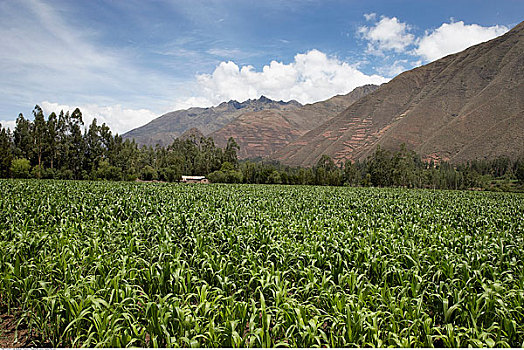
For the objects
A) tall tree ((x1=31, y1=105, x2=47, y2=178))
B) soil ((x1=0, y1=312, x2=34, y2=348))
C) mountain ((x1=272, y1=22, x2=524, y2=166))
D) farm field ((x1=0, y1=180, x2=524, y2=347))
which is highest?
mountain ((x1=272, y1=22, x2=524, y2=166))

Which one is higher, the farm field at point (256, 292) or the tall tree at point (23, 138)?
the tall tree at point (23, 138)

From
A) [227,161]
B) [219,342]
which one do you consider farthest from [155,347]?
[227,161]

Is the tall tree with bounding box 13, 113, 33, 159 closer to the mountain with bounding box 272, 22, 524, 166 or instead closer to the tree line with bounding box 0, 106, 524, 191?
the tree line with bounding box 0, 106, 524, 191

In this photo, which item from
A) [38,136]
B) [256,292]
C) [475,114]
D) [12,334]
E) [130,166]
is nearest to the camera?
[12,334]

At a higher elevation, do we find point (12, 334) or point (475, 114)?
point (475, 114)

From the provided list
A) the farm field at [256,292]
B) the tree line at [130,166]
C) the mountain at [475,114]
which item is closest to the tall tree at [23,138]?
the tree line at [130,166]

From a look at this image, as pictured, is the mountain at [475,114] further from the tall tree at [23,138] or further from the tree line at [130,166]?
the tall tree at [23,138]

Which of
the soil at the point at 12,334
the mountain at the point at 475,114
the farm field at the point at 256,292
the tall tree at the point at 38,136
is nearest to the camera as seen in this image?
the farm field at the point at 256,292

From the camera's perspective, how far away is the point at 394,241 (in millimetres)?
8078

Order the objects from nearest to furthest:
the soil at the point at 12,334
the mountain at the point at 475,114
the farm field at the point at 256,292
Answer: the farm field at the point at 256,292, the soil at the point at 12,334, the mountain at the point at 475,114

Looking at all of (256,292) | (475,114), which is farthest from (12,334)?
(475,114)

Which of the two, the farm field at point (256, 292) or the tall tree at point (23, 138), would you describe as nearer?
the farm field at point (256, 292)

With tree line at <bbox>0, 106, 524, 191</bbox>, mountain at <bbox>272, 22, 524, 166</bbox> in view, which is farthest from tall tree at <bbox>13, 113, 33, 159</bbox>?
mountain at <bbox>272, 22, 524, 166</bbox>

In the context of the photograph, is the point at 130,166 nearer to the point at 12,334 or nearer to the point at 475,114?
the point at 12,334
